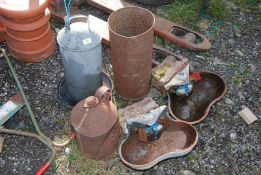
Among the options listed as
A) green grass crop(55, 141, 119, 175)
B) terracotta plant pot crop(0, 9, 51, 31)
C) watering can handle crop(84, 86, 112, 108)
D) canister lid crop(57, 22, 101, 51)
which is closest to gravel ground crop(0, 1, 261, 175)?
green grass crop(55, 141, 119, 175)

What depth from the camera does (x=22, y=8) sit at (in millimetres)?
3826

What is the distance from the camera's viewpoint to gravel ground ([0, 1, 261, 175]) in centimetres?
349

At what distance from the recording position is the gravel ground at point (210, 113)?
3488 millimetres

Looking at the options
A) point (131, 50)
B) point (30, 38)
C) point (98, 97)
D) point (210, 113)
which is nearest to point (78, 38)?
point (131, 50)

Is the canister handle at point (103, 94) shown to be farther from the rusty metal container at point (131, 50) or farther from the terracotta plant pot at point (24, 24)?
the terracotta plant pot at point (24, 24)

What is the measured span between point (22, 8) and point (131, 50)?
136 cm

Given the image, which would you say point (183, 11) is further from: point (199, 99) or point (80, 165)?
point (80, 165)

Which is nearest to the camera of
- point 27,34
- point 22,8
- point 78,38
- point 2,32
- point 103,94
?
point 103,94

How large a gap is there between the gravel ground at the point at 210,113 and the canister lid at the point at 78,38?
2.82 ft

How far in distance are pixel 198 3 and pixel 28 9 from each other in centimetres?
257

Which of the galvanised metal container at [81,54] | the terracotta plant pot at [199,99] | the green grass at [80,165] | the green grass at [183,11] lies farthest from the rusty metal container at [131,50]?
the green grass at [183,11]

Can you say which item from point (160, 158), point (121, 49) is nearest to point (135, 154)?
point (160, 158)

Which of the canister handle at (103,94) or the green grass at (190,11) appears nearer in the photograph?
the canister handle at (103,94)

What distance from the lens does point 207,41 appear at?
454cm
